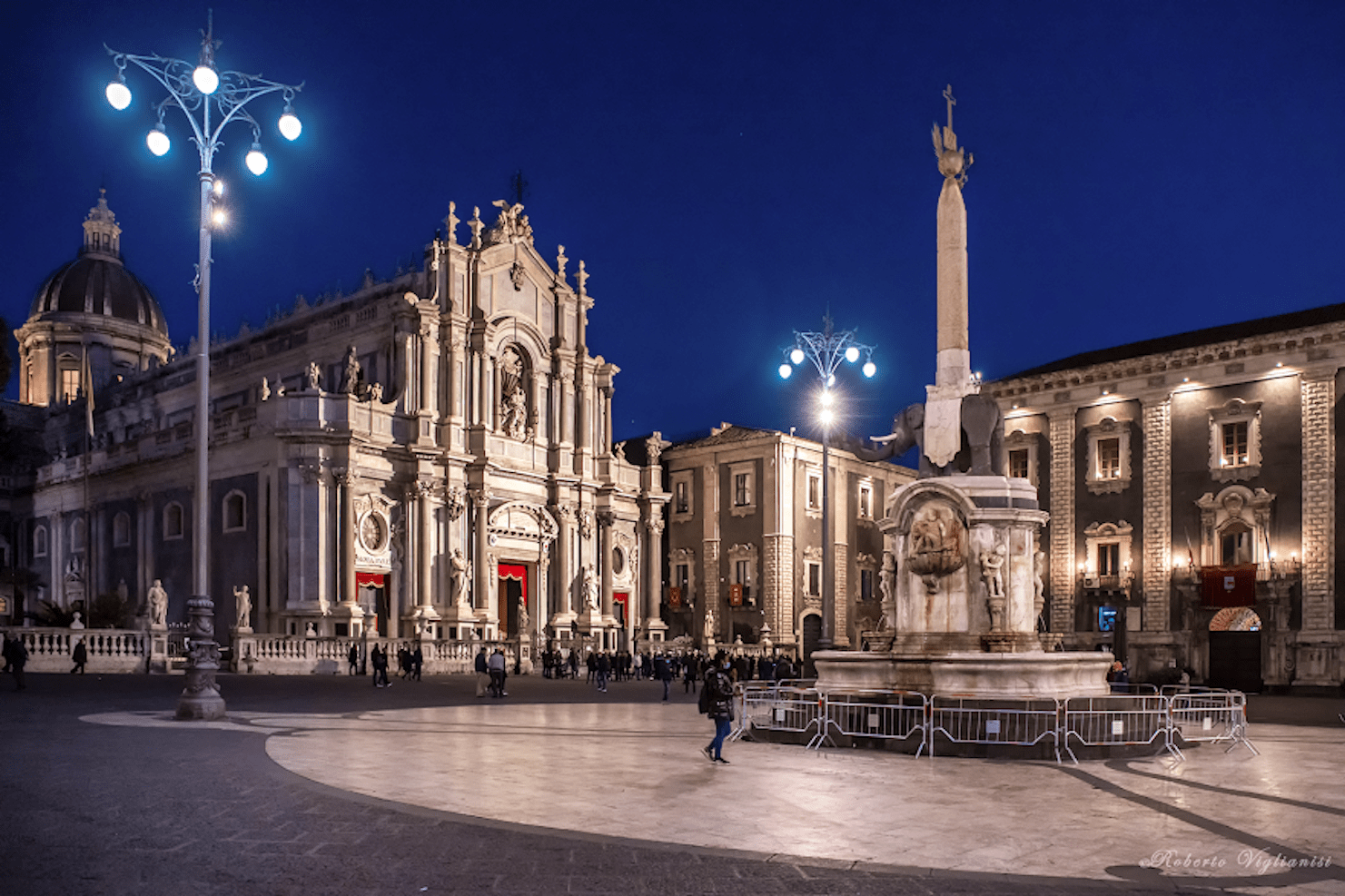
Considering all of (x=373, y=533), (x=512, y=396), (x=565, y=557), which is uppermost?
(x=512, y=396)

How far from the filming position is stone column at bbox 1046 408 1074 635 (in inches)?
1843

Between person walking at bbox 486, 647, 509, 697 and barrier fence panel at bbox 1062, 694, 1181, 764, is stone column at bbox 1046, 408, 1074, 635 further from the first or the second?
barrier fence panel at bbox 1062, 694, 1181, 764

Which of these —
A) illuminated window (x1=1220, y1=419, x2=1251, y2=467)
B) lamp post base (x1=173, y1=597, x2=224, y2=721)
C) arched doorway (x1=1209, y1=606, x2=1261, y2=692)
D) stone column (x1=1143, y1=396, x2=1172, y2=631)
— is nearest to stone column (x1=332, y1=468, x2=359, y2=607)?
lamp post base (x1=173, y1=597, x2=224, y2=721)

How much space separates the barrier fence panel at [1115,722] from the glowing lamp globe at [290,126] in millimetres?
15217

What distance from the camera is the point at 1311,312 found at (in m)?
44.9

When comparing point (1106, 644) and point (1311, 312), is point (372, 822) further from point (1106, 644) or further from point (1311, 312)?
point (1311, 312)

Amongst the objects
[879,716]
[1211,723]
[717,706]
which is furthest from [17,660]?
[1211,723]

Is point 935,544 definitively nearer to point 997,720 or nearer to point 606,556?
point 997,720

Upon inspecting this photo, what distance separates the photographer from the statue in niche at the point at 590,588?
56344 mm

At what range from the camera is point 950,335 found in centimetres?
1966

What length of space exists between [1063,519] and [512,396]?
2501 centimetres

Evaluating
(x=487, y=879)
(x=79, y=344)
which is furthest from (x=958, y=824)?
(x=79, y=344)

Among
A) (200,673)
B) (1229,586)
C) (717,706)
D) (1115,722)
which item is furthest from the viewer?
(1229,586)

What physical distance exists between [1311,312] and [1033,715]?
35.9 meters
